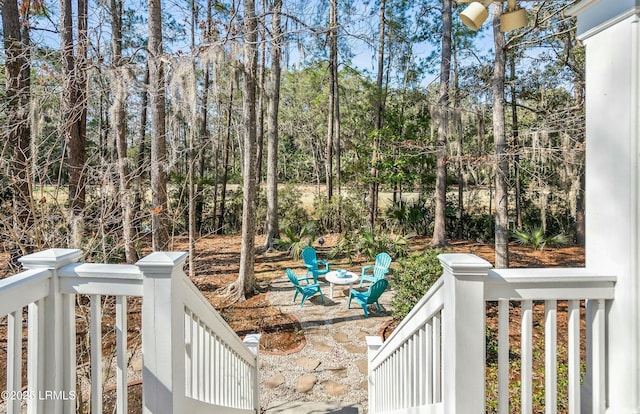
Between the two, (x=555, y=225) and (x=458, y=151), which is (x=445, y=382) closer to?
(x=458, y=151)

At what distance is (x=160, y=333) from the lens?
4.36ft

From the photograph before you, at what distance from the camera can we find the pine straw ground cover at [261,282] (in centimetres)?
435

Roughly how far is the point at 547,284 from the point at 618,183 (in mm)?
458

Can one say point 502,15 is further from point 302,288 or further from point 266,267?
point 266,267

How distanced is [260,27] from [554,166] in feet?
26.9

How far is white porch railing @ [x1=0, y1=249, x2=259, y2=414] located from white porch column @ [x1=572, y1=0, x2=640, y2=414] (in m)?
1.62

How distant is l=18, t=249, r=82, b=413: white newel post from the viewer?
53.6 inches

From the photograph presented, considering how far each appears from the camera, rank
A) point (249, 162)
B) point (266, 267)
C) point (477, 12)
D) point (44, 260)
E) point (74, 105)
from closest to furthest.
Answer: point (44, 260), point (477, 12), point (74, 105), point (249, 162), point (266, 267)

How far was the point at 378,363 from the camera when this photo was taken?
2.80 metres

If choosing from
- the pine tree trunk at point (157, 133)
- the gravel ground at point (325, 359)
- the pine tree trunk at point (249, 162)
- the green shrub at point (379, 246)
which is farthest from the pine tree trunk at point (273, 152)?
the pine tree trunk at point (157, 133)

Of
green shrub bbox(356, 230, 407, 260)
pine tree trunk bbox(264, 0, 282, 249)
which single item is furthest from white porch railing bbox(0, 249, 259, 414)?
pine tree trunk bbox(264, 0, 282, 249)

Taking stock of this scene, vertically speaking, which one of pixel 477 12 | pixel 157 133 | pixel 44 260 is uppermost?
pixel 477 12

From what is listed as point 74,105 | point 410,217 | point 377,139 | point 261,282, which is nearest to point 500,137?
point 377,139

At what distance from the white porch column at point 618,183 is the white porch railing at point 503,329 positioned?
0.16 ft
